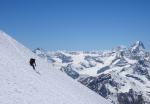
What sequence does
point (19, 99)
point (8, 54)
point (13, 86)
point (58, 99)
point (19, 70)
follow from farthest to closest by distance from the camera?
point (8, 54) → point (19, 70) → point (58, 99) → point (13, 86) → point (19, 99)

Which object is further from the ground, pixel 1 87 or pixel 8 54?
pixel 8 54

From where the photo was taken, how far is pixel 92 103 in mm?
49656

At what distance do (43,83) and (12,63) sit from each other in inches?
224

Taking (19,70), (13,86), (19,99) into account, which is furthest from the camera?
(19,70)

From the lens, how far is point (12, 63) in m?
43.0

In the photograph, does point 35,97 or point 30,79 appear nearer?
point 35,97

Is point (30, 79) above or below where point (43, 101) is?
above

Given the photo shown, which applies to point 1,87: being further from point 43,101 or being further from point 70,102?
point 70,102

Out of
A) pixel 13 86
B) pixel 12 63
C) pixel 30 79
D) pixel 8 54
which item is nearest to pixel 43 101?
pixel 13 86

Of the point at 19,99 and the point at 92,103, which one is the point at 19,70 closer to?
the point at 19,99

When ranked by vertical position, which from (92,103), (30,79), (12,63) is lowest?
(92,103)

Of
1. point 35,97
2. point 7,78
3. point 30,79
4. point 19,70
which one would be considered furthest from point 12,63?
point 35,97

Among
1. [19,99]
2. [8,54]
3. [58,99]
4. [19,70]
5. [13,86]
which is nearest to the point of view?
[19,99]

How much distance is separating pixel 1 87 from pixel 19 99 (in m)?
2.40
